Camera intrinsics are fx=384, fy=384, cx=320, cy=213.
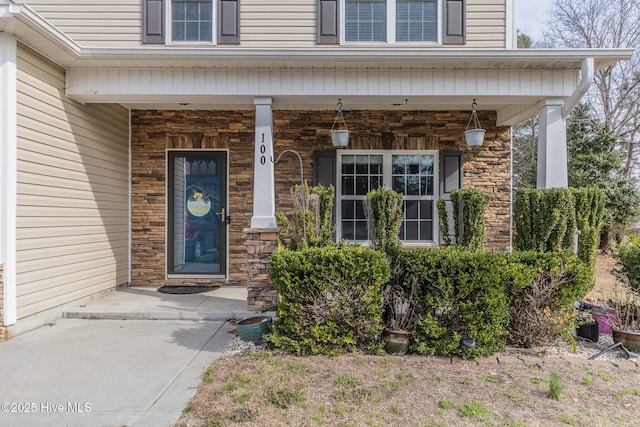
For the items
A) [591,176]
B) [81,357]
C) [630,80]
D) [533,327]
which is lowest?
[81,357]

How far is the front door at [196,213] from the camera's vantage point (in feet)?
20.8

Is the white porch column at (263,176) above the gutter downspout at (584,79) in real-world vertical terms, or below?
below

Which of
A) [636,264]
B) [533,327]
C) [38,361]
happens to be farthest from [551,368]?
[38,361]

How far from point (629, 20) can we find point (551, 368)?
51.4 ft

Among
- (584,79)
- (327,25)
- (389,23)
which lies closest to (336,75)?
(327,25)

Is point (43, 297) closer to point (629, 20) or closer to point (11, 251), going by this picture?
point (11, 251)

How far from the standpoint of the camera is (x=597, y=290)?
21.6ft

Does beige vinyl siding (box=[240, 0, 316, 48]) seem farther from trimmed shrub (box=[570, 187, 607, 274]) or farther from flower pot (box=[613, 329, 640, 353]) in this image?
flower pot (box=[613, 329, 640, 353])

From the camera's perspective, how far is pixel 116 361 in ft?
11.4

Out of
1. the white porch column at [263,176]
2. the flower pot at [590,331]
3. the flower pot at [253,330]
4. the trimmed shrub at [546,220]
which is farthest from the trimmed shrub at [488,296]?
the white porch column at [263,176]

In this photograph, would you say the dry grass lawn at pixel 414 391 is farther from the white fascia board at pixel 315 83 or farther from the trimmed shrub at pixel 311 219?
the white fascia board at pixel 315 83

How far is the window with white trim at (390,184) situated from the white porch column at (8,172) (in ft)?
13.7

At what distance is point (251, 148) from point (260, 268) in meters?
2.48

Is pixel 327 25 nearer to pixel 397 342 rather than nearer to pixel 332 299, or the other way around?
pixel 332 299
